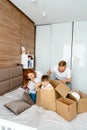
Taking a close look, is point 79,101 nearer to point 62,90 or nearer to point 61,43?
point 62,90

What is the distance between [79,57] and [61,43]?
0.62 m

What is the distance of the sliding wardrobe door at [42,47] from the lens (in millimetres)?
4086

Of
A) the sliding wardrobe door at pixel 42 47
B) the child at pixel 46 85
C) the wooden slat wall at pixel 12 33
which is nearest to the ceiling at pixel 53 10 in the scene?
the wooden slat wall at pixel 12 33

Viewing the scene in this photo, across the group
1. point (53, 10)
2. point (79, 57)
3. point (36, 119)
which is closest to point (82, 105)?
point (36, 119)

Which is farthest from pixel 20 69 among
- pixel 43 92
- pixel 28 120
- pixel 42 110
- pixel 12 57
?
pixel 28 120

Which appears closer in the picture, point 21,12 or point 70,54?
point 21,12

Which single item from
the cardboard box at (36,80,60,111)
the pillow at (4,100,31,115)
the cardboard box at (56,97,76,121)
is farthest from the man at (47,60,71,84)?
the pillow at (4,100,31,115)

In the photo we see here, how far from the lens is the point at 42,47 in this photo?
4.15m

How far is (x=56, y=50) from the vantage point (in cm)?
397

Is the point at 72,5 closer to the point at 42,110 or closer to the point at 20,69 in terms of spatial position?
the point at 20,69

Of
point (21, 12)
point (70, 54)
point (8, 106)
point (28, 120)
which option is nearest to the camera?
point (28, 120)

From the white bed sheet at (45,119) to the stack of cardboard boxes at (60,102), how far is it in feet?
0.30

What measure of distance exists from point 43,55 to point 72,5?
1641 millimetres

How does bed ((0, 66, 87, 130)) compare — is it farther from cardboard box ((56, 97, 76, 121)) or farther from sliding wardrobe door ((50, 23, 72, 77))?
sliding wardrobe door ((50, 23, 72, 77))
